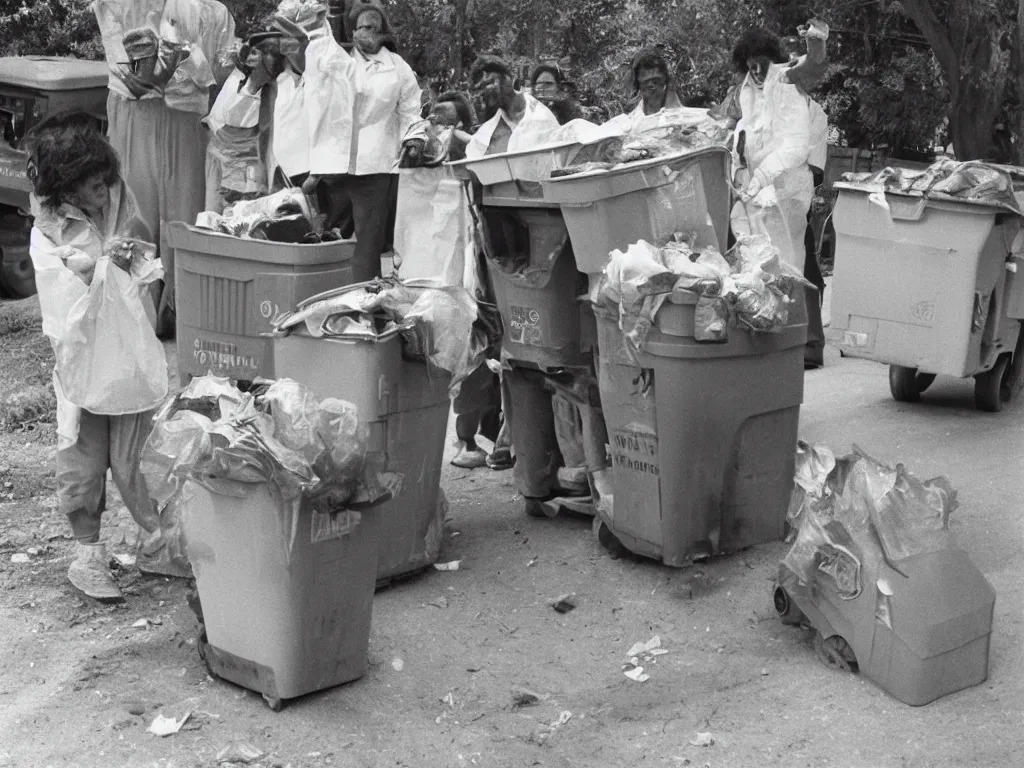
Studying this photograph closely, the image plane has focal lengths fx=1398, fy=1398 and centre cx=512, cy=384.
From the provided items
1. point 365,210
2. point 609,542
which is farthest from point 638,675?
point 365,210

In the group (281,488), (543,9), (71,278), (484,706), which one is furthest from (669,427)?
(543,9)

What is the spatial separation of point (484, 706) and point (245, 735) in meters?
0.77

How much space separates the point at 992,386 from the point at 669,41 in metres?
6.33

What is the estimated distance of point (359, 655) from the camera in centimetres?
454

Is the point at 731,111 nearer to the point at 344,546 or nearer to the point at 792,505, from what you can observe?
the point at 792,505

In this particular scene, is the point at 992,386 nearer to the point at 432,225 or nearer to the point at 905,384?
the point at 905,384

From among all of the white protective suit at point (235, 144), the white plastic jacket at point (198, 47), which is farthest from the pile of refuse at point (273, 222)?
the white plastic jacket at point (198, 47)

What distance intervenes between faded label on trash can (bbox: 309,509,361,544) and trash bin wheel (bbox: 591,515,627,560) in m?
1.57

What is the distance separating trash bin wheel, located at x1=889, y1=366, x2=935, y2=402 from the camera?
25.5 ft

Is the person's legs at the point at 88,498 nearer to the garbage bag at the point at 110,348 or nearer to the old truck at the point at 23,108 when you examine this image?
the garbage bag at the point at 110,348

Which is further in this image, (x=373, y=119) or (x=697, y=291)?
(x=373, y=119)

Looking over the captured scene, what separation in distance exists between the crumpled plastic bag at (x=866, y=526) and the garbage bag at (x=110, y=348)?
2384 millimetres

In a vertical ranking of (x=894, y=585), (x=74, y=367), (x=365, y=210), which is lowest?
(x=894, y=585)

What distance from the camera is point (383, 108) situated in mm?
8227
